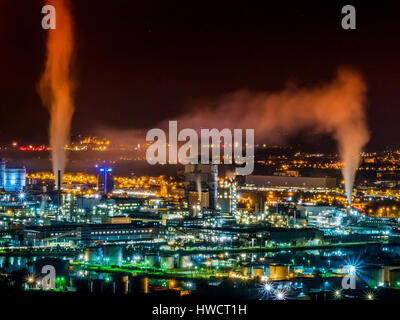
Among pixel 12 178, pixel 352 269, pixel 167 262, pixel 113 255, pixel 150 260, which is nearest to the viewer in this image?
pixel 352 269

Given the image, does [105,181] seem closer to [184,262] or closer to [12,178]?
[12,178]

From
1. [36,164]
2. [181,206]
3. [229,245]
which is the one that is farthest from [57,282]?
[36,164]

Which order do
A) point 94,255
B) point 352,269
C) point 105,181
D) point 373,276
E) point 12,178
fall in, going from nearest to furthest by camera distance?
point 373,276 < point 352,269 < point 94,255 < point 105,181 < point 12,178

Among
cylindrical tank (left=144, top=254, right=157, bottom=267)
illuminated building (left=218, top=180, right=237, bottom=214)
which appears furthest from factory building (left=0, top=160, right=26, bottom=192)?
cylindrical tank (left=144, top=254, right=157, bottom=267)

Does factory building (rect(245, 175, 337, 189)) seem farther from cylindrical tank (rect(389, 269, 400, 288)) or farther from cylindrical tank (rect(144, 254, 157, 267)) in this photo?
cylindrical tank (rect(389, 269, 400, 288))

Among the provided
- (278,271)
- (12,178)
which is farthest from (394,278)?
(12,178)

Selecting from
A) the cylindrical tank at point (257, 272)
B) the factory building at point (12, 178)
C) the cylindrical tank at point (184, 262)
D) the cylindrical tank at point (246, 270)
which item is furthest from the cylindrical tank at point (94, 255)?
the factory building at point (12, 178)
